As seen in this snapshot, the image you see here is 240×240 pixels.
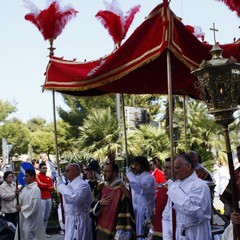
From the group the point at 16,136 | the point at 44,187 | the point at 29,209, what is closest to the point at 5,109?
the point at 16,136

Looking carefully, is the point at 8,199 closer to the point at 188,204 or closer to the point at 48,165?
the point at 48,165

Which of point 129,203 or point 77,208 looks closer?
point 129,203

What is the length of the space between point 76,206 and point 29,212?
6.45ft

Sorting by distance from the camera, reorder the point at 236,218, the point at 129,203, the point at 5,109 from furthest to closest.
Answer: the point at 5,109 → the point at 129,203 → the point at 236,218

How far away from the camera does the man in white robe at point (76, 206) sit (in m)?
7.90

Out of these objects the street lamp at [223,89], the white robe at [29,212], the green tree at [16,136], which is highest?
the green tree at [16,136]

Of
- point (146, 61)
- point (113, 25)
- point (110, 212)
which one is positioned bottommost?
point (110, 212)

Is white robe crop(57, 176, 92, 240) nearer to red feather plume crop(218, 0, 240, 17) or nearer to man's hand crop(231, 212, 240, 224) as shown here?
red feather plume crop(218, 0, 240, 17)

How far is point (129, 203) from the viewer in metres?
7.12

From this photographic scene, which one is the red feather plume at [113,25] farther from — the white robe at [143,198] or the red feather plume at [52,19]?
the white robe at [143,198]

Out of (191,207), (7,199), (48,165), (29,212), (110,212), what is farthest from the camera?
(48,165)

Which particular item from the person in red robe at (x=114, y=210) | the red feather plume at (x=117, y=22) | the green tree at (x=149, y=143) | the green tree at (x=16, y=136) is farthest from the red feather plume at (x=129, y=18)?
the green tree at (x=16, y=136)

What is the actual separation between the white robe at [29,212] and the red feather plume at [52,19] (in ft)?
9.86

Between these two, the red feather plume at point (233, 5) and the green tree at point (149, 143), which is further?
the green tree at point (149, 143)
